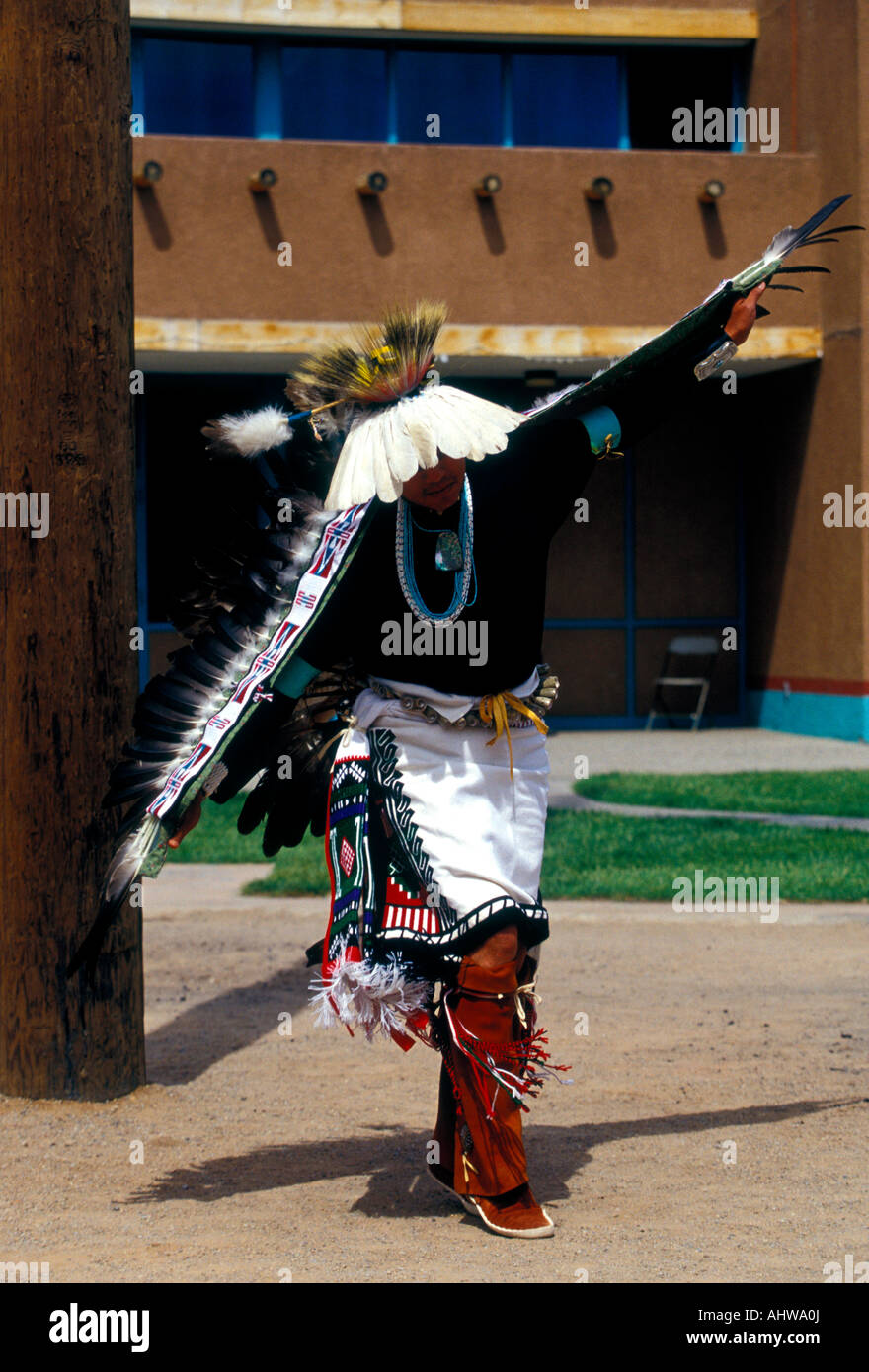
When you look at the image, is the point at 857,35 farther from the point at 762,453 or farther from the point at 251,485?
the point at 251,485

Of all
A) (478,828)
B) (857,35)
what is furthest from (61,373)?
(857,35)

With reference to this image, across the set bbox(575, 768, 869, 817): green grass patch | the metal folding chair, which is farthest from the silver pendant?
the metal folding chair

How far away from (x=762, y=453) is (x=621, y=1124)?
43.5ft

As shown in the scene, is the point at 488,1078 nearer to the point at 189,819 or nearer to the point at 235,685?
the point at 189,819

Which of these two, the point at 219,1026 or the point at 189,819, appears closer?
the point at 189,819

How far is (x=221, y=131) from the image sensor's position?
1630 cm

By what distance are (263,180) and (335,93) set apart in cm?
226

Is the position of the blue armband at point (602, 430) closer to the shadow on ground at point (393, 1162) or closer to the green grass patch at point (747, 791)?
the shadow on ground at point (393, 1162)

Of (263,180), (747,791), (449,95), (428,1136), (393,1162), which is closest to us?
(393,1162)

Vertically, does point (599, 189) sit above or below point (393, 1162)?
above

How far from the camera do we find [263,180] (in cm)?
1466

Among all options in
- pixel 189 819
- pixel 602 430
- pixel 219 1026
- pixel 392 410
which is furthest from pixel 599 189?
pixel 189 819

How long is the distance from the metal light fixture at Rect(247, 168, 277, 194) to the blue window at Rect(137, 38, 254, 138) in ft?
5.75

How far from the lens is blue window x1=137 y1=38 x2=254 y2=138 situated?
1608cm
